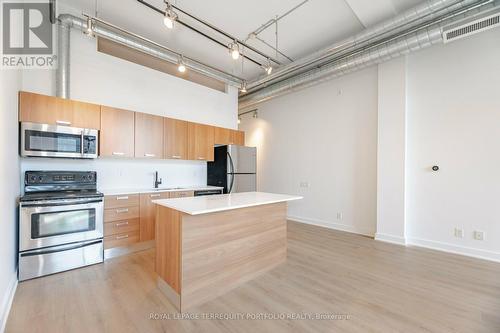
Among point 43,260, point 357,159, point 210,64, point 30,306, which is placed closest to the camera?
point 30,306

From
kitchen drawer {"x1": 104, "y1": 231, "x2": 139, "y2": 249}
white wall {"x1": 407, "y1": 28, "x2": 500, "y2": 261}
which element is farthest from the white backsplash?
white wall {"x1": 407, "y1": 28, "x2": 500, "y2": 261}

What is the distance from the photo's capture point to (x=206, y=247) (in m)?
2.17

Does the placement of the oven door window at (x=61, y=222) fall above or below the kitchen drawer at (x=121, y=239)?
above

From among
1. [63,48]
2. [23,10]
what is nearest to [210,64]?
[63,48]

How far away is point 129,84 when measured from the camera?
384 cm

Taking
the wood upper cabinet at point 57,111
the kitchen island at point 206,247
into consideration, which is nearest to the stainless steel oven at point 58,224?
the wood upper cabinet at point 57,111

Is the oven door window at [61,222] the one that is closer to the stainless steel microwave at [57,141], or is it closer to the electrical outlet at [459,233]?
the stainless steel microwave at [57,141]

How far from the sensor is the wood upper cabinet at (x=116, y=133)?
3.25m

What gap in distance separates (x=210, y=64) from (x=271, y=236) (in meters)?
3.92

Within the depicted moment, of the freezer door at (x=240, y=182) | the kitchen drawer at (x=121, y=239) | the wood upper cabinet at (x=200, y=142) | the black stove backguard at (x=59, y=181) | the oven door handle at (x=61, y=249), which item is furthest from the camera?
the freezer door at (x=240, y=182)

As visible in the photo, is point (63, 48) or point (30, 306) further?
point (63, 48)

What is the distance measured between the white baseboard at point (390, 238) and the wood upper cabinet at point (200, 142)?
3.58 m

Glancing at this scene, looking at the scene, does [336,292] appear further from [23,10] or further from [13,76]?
[23,10]

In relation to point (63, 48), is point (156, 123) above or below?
below
